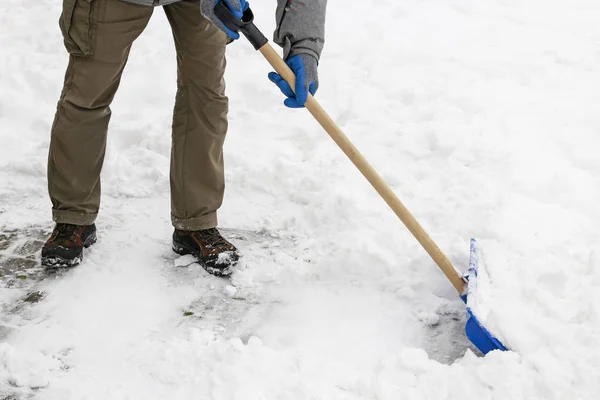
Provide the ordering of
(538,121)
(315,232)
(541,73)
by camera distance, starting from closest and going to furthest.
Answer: (315,232) → (538,121) → (541,73)

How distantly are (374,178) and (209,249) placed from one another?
823 mm

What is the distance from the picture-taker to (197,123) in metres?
2.97

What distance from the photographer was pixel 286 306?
2.85m

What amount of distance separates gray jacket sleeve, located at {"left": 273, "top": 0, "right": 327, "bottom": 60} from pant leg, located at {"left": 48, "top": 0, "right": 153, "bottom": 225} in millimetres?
524

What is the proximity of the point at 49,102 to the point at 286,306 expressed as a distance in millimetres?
2358

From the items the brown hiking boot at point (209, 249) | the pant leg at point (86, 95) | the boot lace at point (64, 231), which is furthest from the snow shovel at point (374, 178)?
the boot lace at point (64, 231)

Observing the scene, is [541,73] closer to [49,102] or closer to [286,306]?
[286,306]

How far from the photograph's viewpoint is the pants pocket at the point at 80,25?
258cm

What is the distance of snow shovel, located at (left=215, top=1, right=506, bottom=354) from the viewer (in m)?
2.50

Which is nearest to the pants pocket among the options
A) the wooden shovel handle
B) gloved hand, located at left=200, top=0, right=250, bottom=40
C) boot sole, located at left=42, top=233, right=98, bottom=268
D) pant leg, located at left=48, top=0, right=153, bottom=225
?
pant leg, located at left=48, top=0, right=153, bottom=225

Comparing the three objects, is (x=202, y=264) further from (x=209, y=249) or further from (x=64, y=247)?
(x=64, y=247)

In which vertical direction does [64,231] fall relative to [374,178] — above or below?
Result: below

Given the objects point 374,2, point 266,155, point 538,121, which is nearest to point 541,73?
point 538,121

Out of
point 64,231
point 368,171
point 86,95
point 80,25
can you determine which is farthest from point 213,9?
point 64,231
